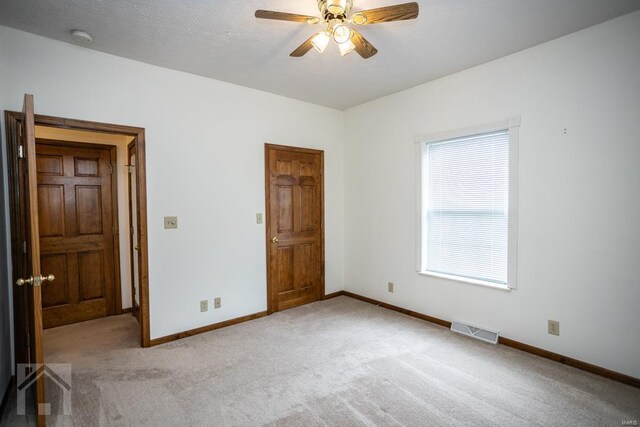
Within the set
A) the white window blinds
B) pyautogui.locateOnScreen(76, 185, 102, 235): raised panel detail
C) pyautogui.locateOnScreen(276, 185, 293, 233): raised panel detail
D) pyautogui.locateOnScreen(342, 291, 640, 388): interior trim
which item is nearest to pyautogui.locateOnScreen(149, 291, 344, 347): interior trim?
pyautogui.locateOnScreen(276, 185, 293, 233): raised panel detail

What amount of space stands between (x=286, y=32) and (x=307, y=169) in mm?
2060

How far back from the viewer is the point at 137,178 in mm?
3084

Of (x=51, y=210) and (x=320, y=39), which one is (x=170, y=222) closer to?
(x=51, y=210)

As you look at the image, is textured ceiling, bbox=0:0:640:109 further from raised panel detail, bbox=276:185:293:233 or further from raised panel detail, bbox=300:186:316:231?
raised panel detail, bbox=300:186:316:231

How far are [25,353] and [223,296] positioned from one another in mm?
1678

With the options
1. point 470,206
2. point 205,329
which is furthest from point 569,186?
point 205,329

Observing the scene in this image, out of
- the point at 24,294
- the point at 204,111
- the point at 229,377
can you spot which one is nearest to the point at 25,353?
the point at 24,294

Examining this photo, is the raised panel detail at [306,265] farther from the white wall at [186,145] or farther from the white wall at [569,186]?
the white wall at [569,186]

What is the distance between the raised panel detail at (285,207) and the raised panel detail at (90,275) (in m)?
2.26

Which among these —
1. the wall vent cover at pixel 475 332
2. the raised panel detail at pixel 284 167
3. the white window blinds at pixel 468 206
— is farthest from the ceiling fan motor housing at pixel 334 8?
the wall vent cover at pixel 475 332

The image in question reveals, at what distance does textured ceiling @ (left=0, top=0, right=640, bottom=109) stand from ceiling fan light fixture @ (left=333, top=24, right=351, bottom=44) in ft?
1.09

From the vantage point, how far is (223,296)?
3643mm

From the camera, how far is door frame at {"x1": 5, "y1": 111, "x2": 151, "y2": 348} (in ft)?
7.92

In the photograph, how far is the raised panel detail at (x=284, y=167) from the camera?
161 inches
